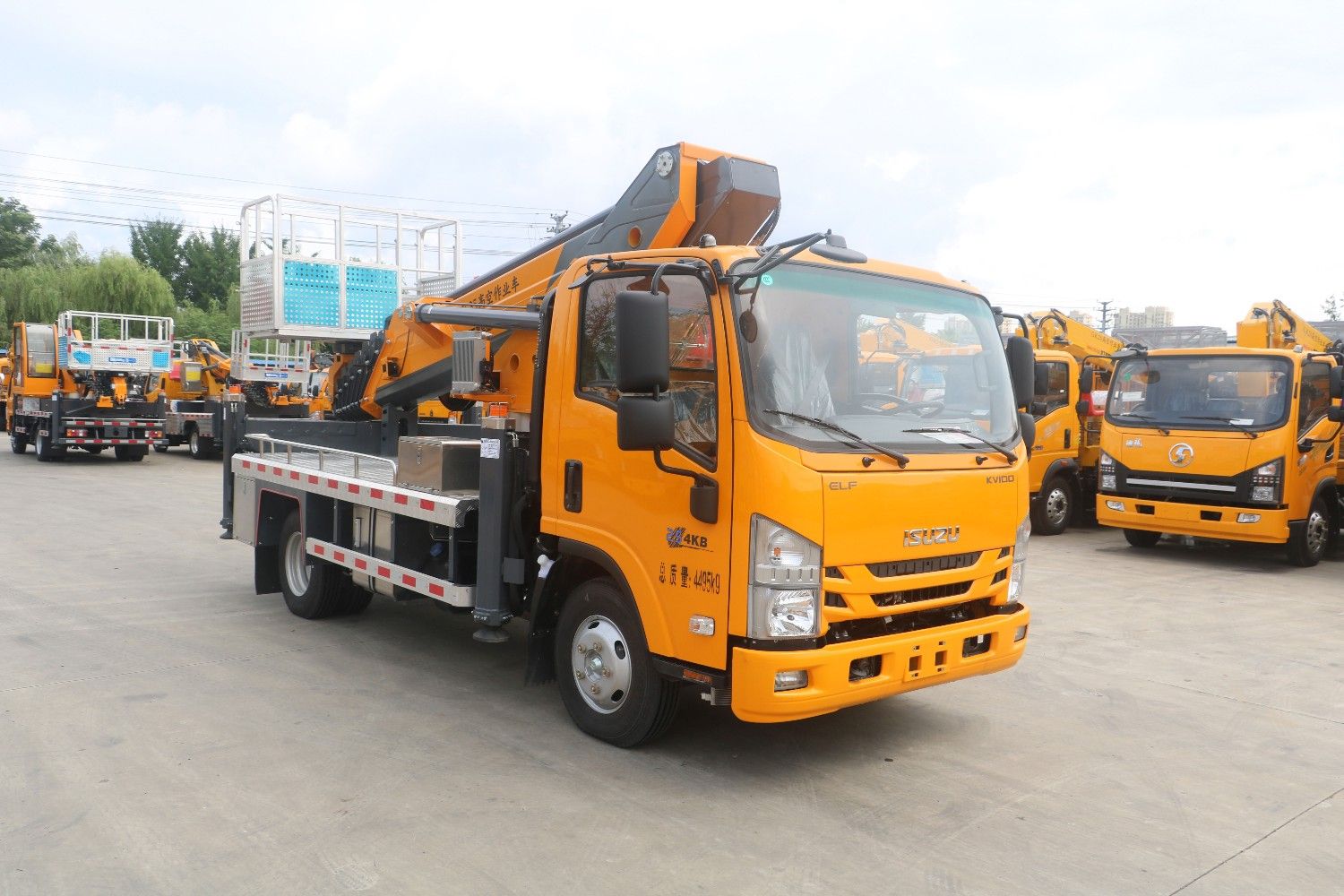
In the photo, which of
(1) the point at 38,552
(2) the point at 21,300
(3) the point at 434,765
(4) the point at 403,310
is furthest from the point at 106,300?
(3) the point at 434,765

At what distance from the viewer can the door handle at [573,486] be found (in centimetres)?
516

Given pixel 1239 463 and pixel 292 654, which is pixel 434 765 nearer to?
pixel 292 654

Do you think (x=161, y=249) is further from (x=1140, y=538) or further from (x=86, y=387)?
(x=1140, y=538)

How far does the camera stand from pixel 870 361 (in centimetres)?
482

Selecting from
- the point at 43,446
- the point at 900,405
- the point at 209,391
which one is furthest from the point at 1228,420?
the point at 209,391

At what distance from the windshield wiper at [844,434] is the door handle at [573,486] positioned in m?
1.22

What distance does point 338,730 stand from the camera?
17.4 feet

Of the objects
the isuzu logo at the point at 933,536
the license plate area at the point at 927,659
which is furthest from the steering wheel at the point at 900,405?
the license plate area at the point at 927,659

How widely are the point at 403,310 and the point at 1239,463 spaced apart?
8.65 m

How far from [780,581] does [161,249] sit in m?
69.4

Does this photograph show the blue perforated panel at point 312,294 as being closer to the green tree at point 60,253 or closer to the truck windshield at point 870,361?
the truck windshield at point 870,361

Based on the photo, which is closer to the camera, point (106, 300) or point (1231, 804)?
point (1231, 804)

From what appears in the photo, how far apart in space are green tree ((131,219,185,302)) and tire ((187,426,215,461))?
4462 cm

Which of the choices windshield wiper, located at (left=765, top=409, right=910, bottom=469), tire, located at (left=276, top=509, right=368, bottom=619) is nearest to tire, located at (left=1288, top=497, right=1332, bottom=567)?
windshield wiper, located at (left=765, top=409, right=910, bottom=469)
